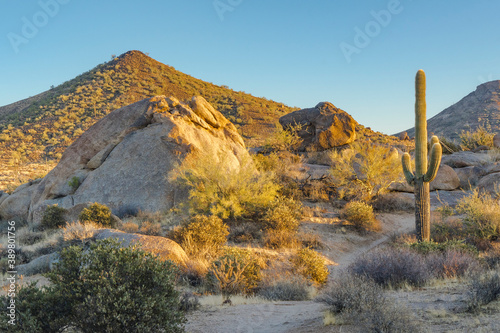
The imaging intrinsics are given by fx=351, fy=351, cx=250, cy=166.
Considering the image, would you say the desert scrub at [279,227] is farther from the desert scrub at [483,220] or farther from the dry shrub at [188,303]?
the desert scrub at [483,220]

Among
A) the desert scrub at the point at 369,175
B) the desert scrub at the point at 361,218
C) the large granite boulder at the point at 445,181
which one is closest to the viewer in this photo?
the desert scrub at the point at 361,218

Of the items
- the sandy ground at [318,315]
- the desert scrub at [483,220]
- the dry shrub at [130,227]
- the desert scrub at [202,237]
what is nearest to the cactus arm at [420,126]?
the desert scrub at [483,220]

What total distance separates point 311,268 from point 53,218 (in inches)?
405

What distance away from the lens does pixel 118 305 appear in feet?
13.0

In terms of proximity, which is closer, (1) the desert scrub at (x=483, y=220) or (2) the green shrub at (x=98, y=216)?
(1) the desert scrub at (x=483, y=220)

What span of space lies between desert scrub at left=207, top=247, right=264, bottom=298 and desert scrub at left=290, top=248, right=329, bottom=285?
115cm

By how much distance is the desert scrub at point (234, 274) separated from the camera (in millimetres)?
7375

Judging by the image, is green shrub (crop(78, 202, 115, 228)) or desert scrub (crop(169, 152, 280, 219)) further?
desert scrub (crop(169, 152, 280, 219))

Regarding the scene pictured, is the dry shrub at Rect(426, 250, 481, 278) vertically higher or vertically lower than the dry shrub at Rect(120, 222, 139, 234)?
lower

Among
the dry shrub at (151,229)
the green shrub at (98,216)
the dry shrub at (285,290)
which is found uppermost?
the green shrub at (98,216)

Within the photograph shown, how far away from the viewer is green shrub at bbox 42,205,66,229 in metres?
13.4

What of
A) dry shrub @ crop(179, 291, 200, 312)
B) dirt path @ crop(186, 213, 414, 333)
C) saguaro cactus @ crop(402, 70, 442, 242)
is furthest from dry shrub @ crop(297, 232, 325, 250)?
dry shrub @ crop(179, 291, 200, 312)

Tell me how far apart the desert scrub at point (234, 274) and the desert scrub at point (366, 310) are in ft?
8.58

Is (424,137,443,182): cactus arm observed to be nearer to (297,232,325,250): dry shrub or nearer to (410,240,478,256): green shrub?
(410,240,478,256): green shrub
